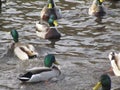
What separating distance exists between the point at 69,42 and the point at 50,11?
13.5 feet

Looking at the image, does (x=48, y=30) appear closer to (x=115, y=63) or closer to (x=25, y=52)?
(x=25, y=52)

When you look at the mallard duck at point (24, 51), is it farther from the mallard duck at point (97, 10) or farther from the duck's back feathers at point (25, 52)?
the mallard duck at point (97, 10)

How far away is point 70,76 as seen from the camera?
1331 cm

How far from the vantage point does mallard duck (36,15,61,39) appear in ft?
56.8

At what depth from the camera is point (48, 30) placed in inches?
696

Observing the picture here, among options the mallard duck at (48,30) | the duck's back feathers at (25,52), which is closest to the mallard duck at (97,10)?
the mallard duck at (48,30)

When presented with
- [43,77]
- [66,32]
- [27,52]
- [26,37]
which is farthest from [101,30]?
[43,77]

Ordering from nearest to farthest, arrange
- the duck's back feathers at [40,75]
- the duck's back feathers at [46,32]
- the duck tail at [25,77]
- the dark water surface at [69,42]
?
the duck tail at [25,77]
the duck's back feathers at [40,75]
the dark water surface at [69,42]
the duck's back feathers at [46,32]

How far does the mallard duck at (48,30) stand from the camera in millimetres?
Answer: 17305

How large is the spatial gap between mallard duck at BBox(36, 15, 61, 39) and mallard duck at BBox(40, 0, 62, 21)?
1.41 m

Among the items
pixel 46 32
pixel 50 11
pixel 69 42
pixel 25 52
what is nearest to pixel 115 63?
pixel 25 52

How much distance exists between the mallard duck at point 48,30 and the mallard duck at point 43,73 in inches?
147

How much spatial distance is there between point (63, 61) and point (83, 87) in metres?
2.09

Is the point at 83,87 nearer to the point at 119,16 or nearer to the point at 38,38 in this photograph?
the point at 38,38
